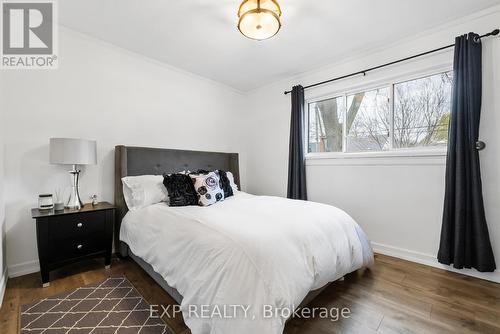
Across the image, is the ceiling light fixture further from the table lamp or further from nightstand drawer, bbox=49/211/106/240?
nightstand drawer, bbox=49/211/106/240

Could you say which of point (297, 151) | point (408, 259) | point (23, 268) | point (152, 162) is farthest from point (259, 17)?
point (23, 268)

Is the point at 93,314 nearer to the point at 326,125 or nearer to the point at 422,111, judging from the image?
the point at 326,125

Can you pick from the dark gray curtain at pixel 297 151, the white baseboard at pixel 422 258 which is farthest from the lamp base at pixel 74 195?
the white baseboard at pixel 422 258

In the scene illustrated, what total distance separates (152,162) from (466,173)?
11.1 ft

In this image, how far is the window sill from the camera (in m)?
2.38

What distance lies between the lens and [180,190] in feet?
7.93

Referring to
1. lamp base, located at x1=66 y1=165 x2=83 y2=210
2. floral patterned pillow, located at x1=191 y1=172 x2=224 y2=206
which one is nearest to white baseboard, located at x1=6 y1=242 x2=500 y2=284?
lamp base, located at x1=66 y1=165 x2=83 y2=210

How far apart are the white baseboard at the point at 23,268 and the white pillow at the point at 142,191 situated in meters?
0.99

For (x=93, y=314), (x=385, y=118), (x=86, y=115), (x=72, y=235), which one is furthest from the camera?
(x=385, y=118)

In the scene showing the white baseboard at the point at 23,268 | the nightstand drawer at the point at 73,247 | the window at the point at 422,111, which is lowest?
the white baseboard at the point at 23,268

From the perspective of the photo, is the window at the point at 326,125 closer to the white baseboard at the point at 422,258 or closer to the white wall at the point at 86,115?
the white baseboard at the point at 422,258

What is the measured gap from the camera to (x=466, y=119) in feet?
6.98

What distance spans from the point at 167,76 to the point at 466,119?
3.53 meters

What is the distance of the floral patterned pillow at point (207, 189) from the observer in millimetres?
2381
